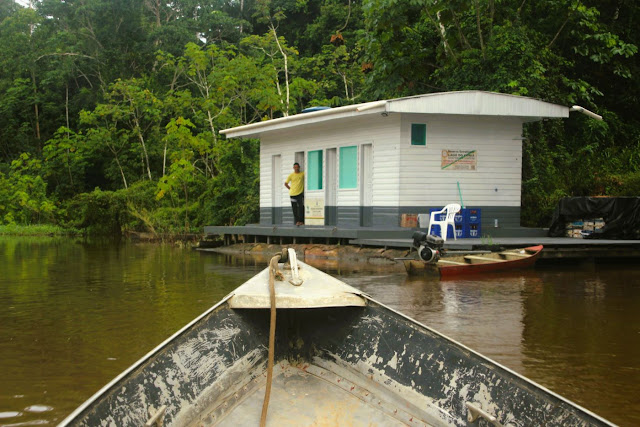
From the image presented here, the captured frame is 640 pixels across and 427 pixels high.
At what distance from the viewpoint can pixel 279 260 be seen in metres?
4.96

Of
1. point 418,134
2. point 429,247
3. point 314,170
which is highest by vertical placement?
point 418,134

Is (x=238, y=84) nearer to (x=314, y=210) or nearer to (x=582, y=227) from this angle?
(x=314, y=210)

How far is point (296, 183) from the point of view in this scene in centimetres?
1795

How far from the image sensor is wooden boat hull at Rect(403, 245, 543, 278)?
38.2 ft

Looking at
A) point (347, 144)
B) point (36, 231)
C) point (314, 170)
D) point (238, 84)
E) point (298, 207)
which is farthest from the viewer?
point (36, 231)

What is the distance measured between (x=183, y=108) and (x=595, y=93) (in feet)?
59.0

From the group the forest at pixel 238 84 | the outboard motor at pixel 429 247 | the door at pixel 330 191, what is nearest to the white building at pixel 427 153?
the door at pixel 330 191

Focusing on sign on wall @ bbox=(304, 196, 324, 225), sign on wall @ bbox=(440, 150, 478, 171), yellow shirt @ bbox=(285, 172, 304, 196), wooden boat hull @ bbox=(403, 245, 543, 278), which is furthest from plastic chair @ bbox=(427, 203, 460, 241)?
yellow shirt @ bbox=(285, 172, 304, 196)

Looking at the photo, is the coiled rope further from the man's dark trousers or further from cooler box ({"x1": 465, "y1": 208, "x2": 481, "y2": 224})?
the man's dark trousers

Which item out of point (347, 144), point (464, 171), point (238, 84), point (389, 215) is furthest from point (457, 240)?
point (238, 84)

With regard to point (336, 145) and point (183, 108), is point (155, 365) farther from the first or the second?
point (183, 108)

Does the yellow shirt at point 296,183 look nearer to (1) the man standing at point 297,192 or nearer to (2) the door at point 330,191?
(1) the man standing at point 297,192

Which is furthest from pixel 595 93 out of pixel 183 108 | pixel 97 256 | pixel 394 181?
pixel 183 108

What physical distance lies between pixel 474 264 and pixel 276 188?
30.8 ft
